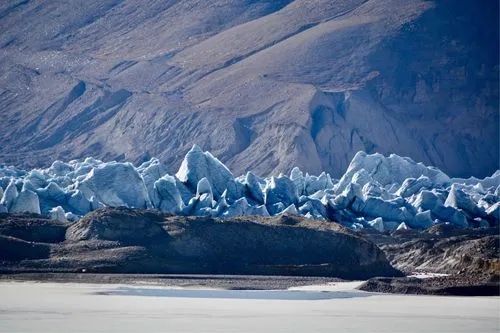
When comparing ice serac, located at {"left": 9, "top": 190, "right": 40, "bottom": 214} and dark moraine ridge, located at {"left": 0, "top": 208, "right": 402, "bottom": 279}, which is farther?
ice serac, located at {"left": 9, "top": 190, "right": 40, "bottom": 214}

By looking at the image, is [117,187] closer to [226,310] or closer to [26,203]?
[26,203]

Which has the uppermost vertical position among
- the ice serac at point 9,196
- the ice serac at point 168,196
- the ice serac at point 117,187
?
the ice serac at point 9,196

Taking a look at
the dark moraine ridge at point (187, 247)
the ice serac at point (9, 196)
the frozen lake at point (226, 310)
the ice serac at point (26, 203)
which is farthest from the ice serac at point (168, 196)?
the frozen lake at point (226, 310)

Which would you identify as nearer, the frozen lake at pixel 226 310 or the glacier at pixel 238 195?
the frozen lake at pixel 226 310

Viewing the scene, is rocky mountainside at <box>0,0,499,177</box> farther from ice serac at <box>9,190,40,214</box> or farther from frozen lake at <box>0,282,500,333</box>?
frozen lake at <box>0,282,500,333</box>

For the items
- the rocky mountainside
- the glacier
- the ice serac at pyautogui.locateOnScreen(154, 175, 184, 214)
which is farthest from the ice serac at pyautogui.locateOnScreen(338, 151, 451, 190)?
the rocky mountainside

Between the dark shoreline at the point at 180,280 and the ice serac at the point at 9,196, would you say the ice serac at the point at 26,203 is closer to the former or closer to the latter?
the ice serac at the point at 9,196
